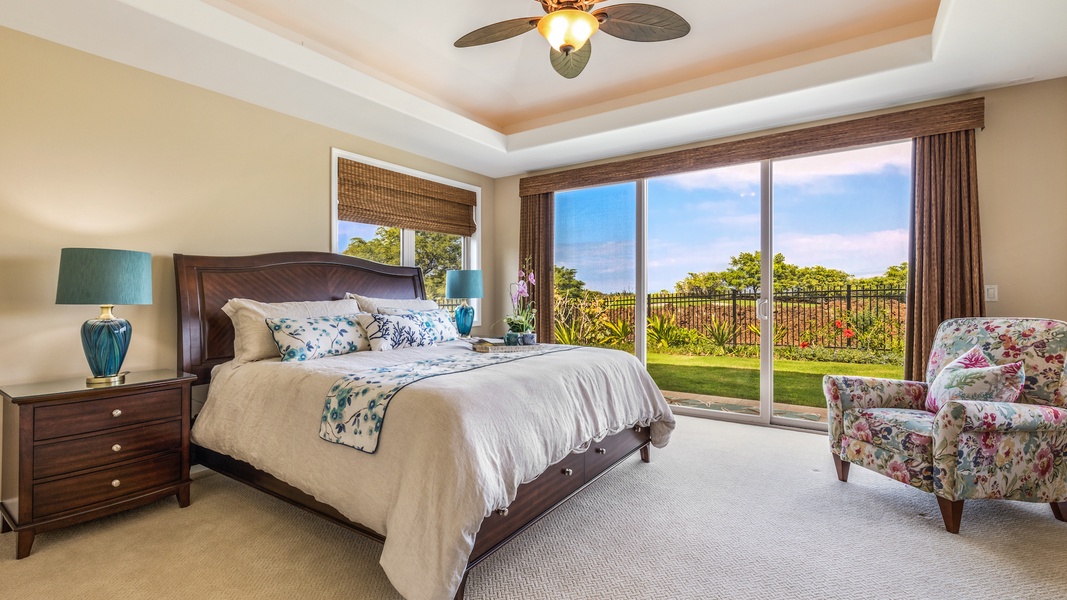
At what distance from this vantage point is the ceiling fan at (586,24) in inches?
82.7

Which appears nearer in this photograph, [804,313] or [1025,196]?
[1025,196]

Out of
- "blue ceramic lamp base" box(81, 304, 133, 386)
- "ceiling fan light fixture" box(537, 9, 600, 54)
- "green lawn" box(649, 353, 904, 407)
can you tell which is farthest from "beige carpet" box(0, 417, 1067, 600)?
"ceiling fan light fixture" box(537, 9, 600, 54)

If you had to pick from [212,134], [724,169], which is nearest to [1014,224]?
[724,169]

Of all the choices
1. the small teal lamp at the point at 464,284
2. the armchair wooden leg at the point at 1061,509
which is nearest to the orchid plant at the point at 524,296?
the small teal lamp at the point at 464,284

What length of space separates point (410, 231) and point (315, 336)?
6.74ft

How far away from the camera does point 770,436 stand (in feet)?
12.6

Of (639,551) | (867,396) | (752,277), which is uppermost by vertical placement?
(752,277)

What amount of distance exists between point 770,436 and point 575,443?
2.35m

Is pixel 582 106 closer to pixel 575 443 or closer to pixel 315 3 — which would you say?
pixel 315 3

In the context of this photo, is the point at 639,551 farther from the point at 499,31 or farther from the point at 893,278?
the point at 893,278

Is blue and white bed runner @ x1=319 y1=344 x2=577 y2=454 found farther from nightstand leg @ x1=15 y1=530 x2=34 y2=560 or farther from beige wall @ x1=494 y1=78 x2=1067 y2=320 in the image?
beige wall @ x1=494 y1=78 x2=1067 y2=320

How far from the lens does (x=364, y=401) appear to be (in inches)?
76.2

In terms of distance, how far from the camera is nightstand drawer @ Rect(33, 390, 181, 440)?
210cm

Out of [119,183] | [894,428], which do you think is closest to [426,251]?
[119,183]
